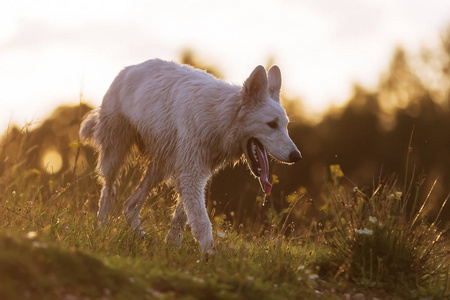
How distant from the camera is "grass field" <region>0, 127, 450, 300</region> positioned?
3.90 meters

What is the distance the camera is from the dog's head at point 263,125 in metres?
6.68

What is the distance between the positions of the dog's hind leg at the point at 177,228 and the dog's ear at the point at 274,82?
5.49 ft

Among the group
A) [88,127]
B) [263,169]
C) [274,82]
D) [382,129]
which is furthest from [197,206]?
[382,129]

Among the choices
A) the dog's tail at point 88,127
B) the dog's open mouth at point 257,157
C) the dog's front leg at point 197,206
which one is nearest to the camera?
the dog's front leg at point 197,206

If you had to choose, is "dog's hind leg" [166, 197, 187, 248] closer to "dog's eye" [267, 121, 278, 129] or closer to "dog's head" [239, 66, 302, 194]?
"dog's head" [239, 66, 302, 194]

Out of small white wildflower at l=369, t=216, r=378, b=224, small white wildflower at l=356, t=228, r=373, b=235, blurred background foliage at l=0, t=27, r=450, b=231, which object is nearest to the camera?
small white wildflower at l=356, t=228, r=373, b=235

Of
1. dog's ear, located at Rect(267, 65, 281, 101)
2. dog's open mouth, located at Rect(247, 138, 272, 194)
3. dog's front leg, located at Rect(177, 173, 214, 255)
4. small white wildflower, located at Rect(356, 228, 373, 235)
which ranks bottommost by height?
dog's front leg, located at Rect(177, 173, 214, 255)

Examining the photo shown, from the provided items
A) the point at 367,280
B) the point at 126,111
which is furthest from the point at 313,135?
the point at 367,280

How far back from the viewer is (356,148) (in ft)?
79.6

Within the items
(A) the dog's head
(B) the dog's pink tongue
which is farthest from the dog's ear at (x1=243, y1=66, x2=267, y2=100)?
(B) the dog's pink tongue

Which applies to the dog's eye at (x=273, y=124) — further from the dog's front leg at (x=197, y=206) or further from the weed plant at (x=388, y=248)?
the weed plant at (x=388, y=248)

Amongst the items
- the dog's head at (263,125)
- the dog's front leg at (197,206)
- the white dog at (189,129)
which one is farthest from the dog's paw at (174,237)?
the dog's head at (263,125)

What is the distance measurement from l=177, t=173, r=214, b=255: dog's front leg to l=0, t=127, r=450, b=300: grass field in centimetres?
15

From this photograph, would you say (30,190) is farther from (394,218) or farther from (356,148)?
(356,148)
